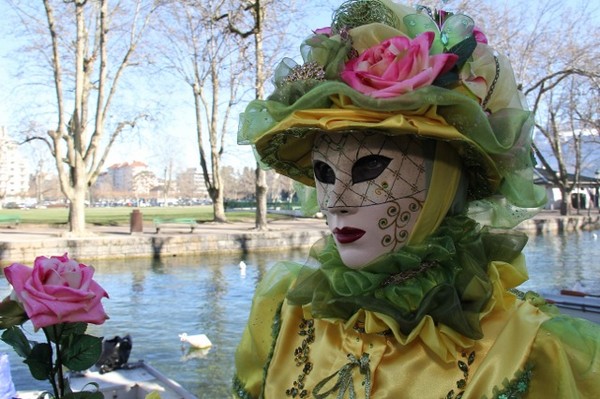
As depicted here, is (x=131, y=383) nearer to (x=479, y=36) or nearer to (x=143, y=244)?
(x=479, y=36)

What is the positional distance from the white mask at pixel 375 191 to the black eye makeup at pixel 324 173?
37mm

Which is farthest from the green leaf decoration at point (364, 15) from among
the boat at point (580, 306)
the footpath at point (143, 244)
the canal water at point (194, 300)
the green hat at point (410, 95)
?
the footpath at point (143, 244)

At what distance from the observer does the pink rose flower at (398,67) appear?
138 cm

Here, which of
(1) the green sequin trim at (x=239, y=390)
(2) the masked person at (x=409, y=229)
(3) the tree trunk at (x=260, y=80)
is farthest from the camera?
(3) the tree trunk at (x=260, y=80)

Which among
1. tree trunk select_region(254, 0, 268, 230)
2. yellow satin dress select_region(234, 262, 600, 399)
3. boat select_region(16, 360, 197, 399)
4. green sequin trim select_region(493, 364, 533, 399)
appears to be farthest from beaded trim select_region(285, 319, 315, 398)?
tree trunk select_region(254, 0, 268, 230)

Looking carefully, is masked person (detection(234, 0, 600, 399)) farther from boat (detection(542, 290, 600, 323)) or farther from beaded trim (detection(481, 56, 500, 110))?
boat (detection(542, 290, 600, 323))

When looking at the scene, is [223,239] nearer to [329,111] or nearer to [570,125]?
[329,111]

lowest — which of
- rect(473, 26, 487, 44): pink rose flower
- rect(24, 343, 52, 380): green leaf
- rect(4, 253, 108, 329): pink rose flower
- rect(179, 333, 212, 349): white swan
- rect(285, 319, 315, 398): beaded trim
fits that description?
rect(179, 333, 212, 349): white swan

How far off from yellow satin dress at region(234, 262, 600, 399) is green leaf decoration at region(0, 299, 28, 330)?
68 centimetres

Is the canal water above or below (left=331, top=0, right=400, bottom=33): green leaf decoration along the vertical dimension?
below

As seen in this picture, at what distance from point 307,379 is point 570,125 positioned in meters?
31.8

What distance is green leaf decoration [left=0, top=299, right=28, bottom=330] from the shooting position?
1188 mm

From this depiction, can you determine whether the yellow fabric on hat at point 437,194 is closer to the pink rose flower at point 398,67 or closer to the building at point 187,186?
the pink rose flower at point 398,67

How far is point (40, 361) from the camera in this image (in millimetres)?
1256
